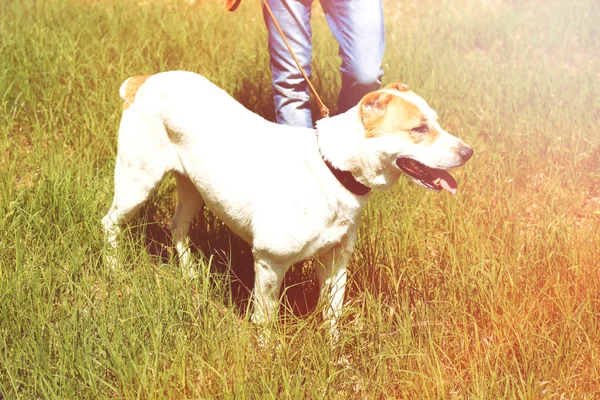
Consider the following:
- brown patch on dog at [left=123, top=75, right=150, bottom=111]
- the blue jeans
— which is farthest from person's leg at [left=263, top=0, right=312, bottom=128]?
brown patch on dog at [left=123, top=75, right=150, bottom=111]

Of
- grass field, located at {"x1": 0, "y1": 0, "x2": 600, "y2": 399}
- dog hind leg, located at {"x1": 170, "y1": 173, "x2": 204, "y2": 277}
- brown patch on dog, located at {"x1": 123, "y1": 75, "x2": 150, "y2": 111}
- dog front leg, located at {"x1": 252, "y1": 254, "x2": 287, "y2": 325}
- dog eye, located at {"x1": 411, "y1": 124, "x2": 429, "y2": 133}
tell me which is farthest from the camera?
dog hind leg, located at {"x1": 170, "y1": 173, "x2": 204, "y2": 277}

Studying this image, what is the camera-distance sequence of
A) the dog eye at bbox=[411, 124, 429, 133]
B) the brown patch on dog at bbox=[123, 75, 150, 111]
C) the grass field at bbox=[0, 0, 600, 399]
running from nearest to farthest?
the grass field at bbox=[0, 0, 600, 399] → the dog eye at bbox=[411, 124, 429, 133] → the brown patch on dog at bbox=[123, 75, 150, 111]

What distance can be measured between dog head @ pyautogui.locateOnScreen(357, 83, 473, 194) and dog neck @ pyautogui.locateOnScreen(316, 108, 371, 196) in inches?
2.0

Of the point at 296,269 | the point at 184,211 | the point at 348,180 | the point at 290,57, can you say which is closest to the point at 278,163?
the point at 348,180

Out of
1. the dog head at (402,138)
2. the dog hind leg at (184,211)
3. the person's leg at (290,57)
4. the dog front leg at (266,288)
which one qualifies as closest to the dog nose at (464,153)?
the dog head at (402,138)

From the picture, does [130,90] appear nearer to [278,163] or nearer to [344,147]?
[278,163]

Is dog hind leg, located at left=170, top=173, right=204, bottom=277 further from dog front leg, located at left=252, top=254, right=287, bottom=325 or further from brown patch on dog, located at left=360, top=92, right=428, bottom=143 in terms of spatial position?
brown patch on dog, located at left=360, top=92, right=428, bottom=143

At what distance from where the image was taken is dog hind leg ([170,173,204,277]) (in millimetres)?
3750

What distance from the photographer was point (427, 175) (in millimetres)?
2875

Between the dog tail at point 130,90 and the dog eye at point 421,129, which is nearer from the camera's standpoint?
the dog eye at point 421,129

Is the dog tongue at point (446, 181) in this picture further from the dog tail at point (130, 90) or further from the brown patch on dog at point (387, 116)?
the dog tail at point (130, 90)

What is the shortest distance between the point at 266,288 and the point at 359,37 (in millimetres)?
1637

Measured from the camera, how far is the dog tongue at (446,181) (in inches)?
111

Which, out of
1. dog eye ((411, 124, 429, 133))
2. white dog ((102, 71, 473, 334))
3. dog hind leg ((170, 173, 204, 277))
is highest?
dog eye ((411, 124, 429, 133))
